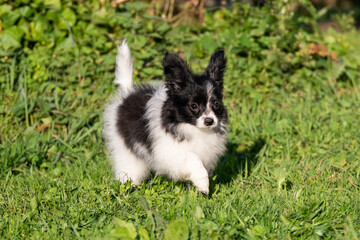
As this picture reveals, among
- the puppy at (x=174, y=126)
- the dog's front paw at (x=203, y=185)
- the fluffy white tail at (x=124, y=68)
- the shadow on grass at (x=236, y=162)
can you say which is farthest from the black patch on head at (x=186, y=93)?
the fluffy white tail at (x=124, y=68)

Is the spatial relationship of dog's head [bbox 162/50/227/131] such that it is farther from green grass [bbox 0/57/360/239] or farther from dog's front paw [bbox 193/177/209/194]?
green grass [bbox 0/57/360/239]

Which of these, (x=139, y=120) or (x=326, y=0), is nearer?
(x=139, y=120)

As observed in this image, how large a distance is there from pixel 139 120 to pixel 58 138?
151 cm

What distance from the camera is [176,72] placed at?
162 inches

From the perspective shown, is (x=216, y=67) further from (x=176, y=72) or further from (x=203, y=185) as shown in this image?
(x=203, y=185)

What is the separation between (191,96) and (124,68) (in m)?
1.20

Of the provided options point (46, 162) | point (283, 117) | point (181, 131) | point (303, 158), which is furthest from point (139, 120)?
point (283, 117)

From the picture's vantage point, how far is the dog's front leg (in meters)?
4.02

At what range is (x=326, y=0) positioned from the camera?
691 inches

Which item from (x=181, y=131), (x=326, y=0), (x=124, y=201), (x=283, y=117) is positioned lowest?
(x=326, y=0)

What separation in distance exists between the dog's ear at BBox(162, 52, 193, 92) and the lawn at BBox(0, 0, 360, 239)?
0.92 m

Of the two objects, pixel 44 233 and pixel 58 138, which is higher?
pixel 44 233

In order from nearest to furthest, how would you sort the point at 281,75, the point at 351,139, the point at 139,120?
the point at 139,120
the point at 351,139
the point at 281,75

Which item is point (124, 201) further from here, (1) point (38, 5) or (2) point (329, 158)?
(1) point (38, 5)
